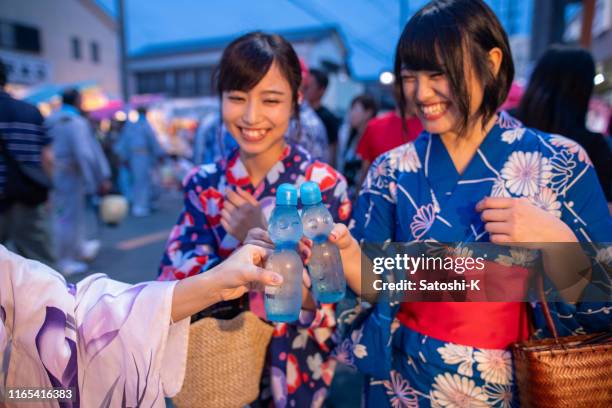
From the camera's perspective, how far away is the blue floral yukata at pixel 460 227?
3.94ft

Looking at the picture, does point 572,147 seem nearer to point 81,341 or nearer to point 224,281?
point 224,281

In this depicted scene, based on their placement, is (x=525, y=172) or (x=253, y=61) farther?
(x=253, y=61)

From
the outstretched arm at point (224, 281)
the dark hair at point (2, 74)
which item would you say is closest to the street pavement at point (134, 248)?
the dark hair at point (2, 74)

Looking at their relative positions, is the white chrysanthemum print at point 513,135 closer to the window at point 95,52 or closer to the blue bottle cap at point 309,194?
the blue bottle cap at point 309,194

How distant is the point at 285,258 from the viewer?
1.13m

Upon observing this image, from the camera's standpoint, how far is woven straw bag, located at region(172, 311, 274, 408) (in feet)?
4.32

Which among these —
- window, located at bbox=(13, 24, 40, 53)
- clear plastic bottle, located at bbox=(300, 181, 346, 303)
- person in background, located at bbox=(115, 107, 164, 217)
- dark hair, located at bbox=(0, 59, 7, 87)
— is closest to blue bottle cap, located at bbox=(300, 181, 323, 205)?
clear plastic bottle, located at bbox=(300, 181, 346, 303)

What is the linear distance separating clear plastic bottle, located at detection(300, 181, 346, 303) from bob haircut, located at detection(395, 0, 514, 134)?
0.51m

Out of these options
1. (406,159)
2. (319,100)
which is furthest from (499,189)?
(319,100)

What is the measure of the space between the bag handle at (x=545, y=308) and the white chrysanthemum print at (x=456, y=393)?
0.26 meters

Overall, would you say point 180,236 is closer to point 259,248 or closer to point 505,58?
point 259,248

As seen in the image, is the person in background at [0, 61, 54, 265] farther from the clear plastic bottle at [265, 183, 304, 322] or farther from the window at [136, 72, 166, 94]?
the window at [136, 72, 166, 94]

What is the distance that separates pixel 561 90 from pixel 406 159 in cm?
118

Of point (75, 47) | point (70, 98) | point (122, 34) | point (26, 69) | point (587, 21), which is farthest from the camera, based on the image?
point (75, 47)
